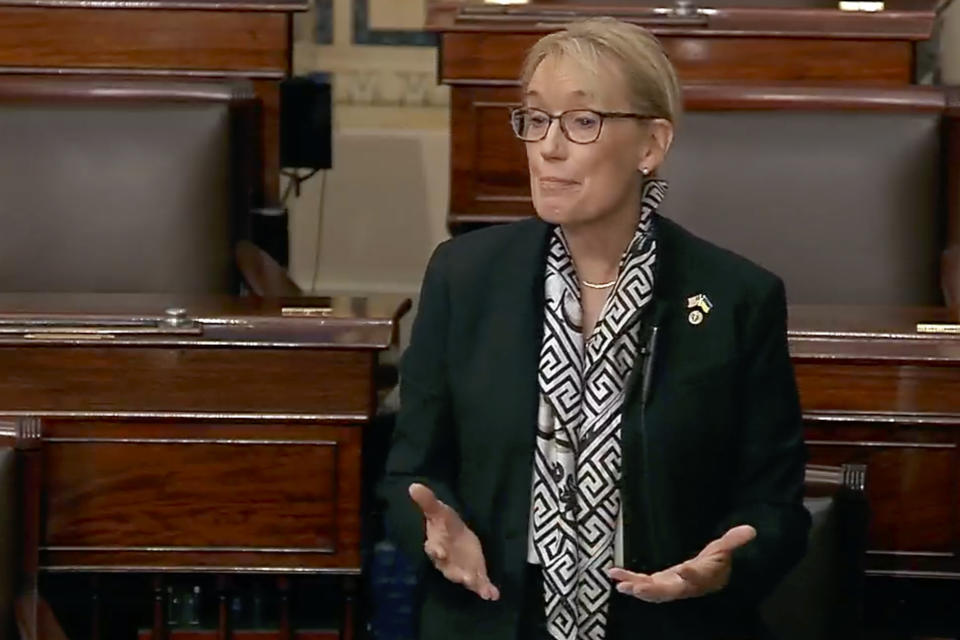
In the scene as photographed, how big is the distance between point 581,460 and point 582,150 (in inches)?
10.8

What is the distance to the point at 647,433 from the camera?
160 centimetres

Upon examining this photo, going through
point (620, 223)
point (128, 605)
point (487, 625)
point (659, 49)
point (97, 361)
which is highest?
point (659, 49)

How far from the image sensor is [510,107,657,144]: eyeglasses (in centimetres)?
159

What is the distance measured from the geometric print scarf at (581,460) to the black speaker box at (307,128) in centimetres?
164

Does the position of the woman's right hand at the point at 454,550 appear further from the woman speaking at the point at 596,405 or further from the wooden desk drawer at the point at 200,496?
the wooden desk drawer at the point at 200,496

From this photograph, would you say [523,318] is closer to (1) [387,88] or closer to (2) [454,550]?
(2) [454,550]

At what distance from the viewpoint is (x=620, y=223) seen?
65.3 inches

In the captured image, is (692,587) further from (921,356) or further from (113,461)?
(113,461)

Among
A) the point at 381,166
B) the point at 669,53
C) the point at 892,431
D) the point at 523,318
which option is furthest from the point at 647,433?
the point at 381,166

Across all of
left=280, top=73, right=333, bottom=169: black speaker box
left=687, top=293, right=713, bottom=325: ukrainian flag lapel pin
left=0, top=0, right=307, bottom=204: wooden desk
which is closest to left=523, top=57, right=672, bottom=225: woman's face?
left=687, top=293, right=713, bottom=325: ukrainian flag lapel pin

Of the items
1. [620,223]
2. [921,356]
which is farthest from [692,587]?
[921,356]

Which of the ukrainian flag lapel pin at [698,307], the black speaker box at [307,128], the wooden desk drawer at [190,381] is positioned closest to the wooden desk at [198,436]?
the wooden desk drawer at [190,381]

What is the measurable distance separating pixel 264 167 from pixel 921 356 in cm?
137

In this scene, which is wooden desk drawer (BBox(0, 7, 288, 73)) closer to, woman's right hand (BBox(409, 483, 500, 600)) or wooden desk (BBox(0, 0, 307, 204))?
wooden desk (BBox(0, 0, 307, 204))
